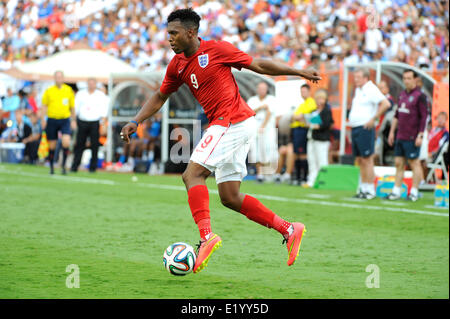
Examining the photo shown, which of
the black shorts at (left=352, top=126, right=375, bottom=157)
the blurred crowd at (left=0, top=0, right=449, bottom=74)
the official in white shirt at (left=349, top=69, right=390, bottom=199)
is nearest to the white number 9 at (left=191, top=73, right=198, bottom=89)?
the official in white shirt at (left=349, top=69, right=390, bottom=199)

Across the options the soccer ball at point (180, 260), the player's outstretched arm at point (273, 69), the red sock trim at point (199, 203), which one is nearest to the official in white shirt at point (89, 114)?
the player's outstretched arm at point (273, 69)

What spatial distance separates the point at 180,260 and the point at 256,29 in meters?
19.9

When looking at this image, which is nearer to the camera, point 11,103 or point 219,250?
point 219,250

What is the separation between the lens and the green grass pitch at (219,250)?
18.9 feet

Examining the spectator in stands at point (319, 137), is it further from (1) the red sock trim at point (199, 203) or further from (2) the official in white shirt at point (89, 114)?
(1) the red sock trim at point (199, 203)

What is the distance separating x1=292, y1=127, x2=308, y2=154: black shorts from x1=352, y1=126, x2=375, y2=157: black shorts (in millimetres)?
3063

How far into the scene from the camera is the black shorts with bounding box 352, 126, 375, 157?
13562 mm

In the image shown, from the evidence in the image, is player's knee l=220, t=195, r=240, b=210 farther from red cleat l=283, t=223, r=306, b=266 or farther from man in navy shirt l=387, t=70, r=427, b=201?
man in navy shirt l=387, t=70, r=427, b=201

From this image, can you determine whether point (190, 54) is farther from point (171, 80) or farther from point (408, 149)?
point (408, 149)

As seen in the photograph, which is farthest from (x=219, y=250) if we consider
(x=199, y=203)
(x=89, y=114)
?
(x=89, y=114)

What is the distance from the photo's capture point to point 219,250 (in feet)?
25.1

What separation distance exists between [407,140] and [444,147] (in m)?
1.77

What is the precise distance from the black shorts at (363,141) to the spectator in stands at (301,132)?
2.79m

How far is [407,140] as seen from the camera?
1344 centimetres
